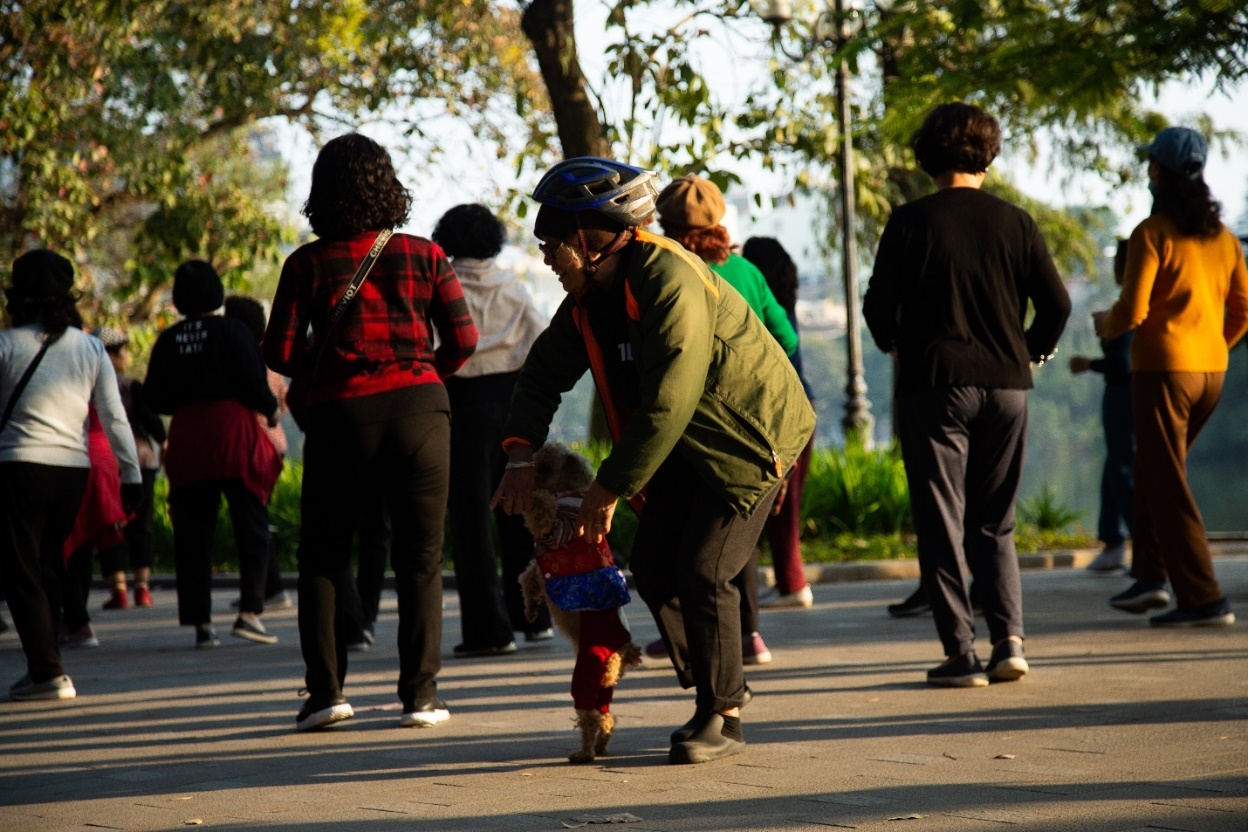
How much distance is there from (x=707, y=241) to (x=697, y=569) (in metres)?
2.49

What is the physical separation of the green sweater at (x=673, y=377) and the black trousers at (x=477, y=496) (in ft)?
9.18

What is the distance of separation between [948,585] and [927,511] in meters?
0.30

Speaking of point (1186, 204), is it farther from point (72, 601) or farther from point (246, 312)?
point (72, 601)

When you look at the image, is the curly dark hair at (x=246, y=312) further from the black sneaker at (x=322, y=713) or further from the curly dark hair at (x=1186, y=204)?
the curly dark hair at (x=1186, y=204)

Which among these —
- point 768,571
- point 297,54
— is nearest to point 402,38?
point 297,54

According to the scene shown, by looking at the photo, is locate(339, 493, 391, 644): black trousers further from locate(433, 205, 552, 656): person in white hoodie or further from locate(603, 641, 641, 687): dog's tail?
locate(603, 641, 641, 687): dog's tail

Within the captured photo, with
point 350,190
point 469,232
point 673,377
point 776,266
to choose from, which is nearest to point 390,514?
point 350,190

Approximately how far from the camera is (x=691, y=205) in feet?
22.6

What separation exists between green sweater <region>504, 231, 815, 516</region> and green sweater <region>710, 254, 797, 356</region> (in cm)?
202

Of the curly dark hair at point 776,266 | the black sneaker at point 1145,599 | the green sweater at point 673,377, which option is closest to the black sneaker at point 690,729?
the green sweater at point 673,377

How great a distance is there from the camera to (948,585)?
624 centimetres

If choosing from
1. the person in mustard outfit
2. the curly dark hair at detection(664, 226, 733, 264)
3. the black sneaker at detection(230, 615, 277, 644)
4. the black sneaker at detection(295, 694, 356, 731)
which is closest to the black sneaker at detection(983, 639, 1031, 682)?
the person in mustard outfit

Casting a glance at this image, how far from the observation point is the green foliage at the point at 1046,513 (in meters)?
14.8

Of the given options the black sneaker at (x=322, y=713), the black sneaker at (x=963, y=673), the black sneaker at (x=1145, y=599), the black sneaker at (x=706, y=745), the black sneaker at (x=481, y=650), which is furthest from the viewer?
the black sneaker at (x=1145, y=599)
